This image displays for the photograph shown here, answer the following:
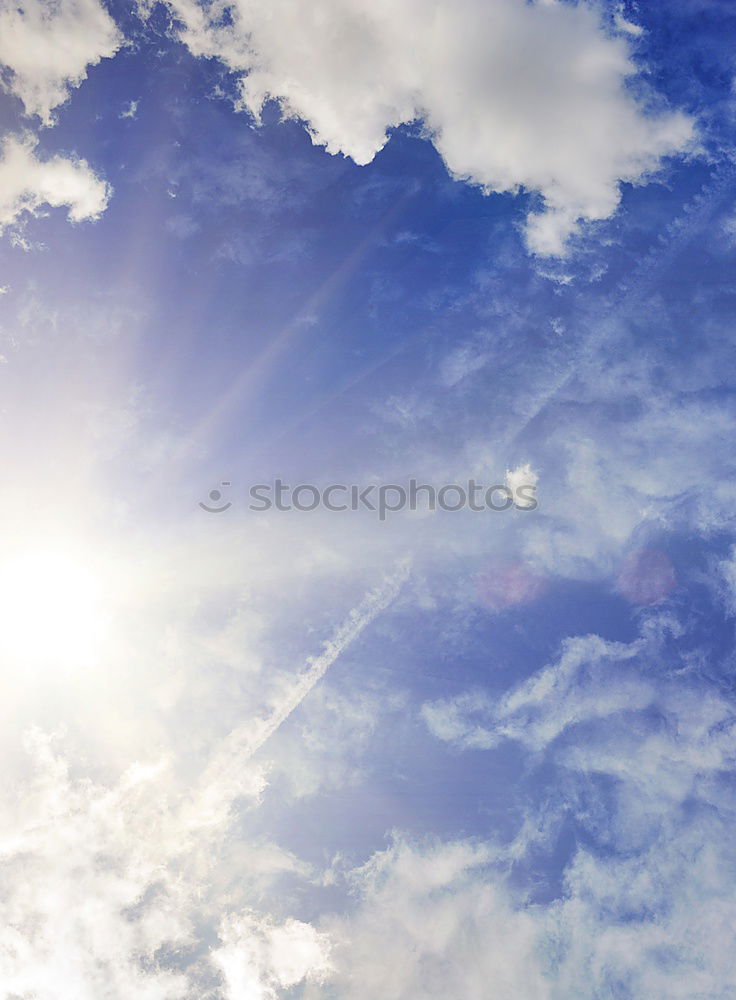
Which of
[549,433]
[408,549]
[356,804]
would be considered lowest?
[356,804]

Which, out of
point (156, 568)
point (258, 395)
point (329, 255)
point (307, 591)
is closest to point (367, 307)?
point (329, 255)

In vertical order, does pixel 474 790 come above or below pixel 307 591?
below

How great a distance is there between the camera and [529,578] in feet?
271

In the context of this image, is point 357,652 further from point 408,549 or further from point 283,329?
point 283,329

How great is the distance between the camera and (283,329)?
8044 centimetres

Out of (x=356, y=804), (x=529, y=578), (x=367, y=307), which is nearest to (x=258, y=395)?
(x=367, y=307)

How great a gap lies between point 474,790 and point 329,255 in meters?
71.5

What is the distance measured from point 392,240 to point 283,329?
58.6ft

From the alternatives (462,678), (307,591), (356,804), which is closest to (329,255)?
(307,591)

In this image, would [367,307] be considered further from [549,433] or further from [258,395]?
[549,433]

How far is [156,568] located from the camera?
265 feet

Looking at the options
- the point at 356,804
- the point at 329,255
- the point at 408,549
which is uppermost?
the point at 329,255

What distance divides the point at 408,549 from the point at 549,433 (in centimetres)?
2348

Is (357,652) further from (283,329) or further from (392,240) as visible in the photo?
(392,240)
